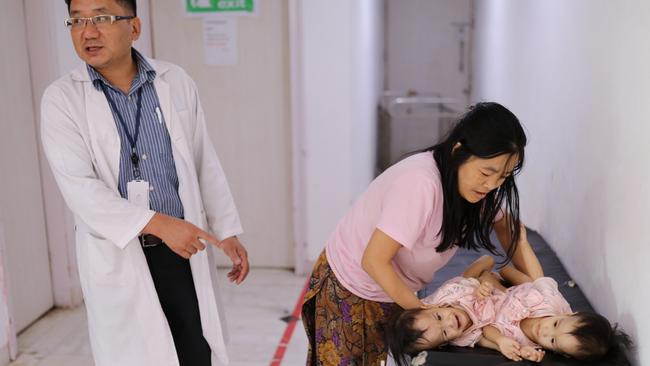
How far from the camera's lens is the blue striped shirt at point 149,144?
177cm

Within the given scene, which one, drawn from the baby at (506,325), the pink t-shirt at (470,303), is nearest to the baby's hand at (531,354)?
the baby at (506,325)

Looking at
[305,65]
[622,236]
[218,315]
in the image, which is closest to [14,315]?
[218,315]

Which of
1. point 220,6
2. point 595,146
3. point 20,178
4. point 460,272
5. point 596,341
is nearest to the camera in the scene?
point 596,341

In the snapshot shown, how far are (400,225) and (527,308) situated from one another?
444mm

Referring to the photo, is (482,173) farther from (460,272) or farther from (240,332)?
(240,332)

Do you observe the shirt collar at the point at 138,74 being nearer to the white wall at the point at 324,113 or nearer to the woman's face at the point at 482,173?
the woman's face at the point at 482,173

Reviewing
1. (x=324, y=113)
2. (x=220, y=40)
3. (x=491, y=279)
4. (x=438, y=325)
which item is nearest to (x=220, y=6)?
(x=220, y=40)

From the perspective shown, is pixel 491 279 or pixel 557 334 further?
pixel 491 279

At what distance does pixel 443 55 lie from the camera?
7.41 meters

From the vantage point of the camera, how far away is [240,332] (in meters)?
3.16

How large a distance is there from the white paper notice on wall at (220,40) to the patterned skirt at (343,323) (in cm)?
231

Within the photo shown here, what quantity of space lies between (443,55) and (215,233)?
5.91 m

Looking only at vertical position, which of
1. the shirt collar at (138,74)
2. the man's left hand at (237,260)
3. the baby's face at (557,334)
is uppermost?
the shirt collar at (138,74)

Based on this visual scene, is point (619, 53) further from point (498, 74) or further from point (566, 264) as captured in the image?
point (498, 74)
